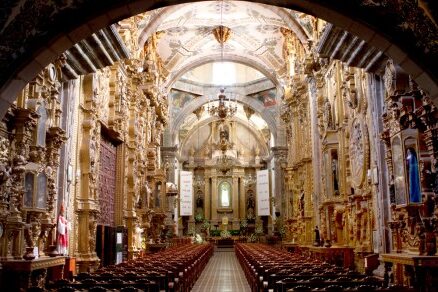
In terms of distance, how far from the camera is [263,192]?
37812mm

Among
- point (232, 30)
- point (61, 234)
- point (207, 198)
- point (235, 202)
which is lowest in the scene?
point (61, 234)

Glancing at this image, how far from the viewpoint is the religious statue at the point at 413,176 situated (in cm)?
816

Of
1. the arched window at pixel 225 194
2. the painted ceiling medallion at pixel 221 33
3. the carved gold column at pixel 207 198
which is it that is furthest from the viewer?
the arched window at pixel 225 194

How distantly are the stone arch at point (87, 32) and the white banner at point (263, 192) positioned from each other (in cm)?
2976

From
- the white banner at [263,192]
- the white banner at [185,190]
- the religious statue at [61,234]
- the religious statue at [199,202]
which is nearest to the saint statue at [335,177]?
the religious statue at [61,234]

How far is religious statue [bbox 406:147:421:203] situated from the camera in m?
8.16

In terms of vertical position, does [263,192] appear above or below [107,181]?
above

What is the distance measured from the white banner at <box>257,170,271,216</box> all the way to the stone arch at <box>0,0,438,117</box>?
29756 mm

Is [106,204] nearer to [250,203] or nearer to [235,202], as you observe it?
[235,202]

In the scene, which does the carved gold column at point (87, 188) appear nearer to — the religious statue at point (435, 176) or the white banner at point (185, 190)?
the religious statue at point (435, 176)

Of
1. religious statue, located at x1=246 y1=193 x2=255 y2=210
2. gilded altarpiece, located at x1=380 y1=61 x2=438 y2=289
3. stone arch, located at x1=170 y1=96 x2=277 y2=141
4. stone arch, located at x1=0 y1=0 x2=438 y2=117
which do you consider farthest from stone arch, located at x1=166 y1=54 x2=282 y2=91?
stone arch, located at x1=0 y1=0 x2=438 y2=117

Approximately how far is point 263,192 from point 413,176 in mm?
29676

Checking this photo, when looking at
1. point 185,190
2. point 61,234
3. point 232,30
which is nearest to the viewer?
point 61,234

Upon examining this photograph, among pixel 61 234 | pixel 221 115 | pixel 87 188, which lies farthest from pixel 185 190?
pixel 61 234
